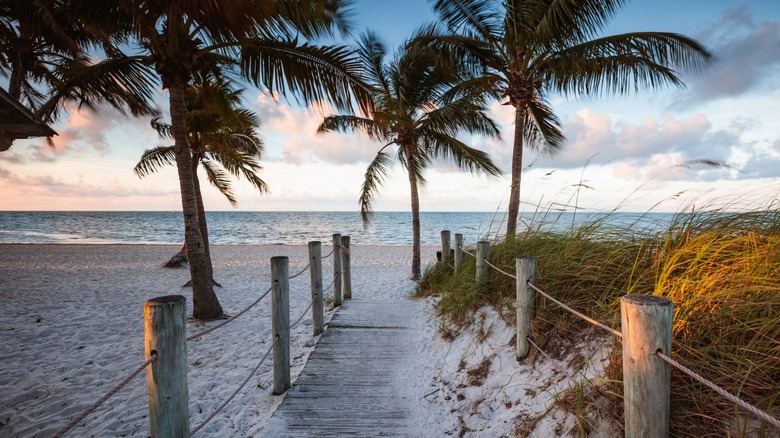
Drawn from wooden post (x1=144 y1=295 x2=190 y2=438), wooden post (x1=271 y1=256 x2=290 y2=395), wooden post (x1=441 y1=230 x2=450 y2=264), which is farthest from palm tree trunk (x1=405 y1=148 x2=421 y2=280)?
wooden post (x1=144 y1=295 x2=190 y2=438)

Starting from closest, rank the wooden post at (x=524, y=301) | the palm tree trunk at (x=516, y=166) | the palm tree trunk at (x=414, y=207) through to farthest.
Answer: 1. the wooden post at (x=524, y=301)
2. the palm tree trunk at (x=516, y=166)
3. the palm tree trunk at (x=414, y=207)

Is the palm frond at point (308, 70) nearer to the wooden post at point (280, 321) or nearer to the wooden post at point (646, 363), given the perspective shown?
the wooden post at point (280, 321)

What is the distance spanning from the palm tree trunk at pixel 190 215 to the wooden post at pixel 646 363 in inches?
220

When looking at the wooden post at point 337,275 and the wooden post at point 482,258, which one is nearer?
the wooden post at point 482,258

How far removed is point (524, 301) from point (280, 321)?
220 cm

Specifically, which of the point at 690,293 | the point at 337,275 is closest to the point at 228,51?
the point at 337,275

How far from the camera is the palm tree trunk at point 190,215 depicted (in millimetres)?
5660

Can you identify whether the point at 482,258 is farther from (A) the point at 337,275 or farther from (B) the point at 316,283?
(A) the point at 337,275

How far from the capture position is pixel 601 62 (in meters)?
6.43

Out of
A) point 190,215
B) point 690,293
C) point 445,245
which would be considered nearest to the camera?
point 690,293

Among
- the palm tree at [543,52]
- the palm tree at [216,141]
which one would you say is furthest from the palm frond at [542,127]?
the palm tree at [216,141]

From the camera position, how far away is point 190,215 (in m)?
5.86

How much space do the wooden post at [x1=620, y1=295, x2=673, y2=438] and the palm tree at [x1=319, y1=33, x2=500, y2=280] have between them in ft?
23.4

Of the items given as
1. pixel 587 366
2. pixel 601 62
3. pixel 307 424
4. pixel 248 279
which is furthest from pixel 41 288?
pixel 601 62
